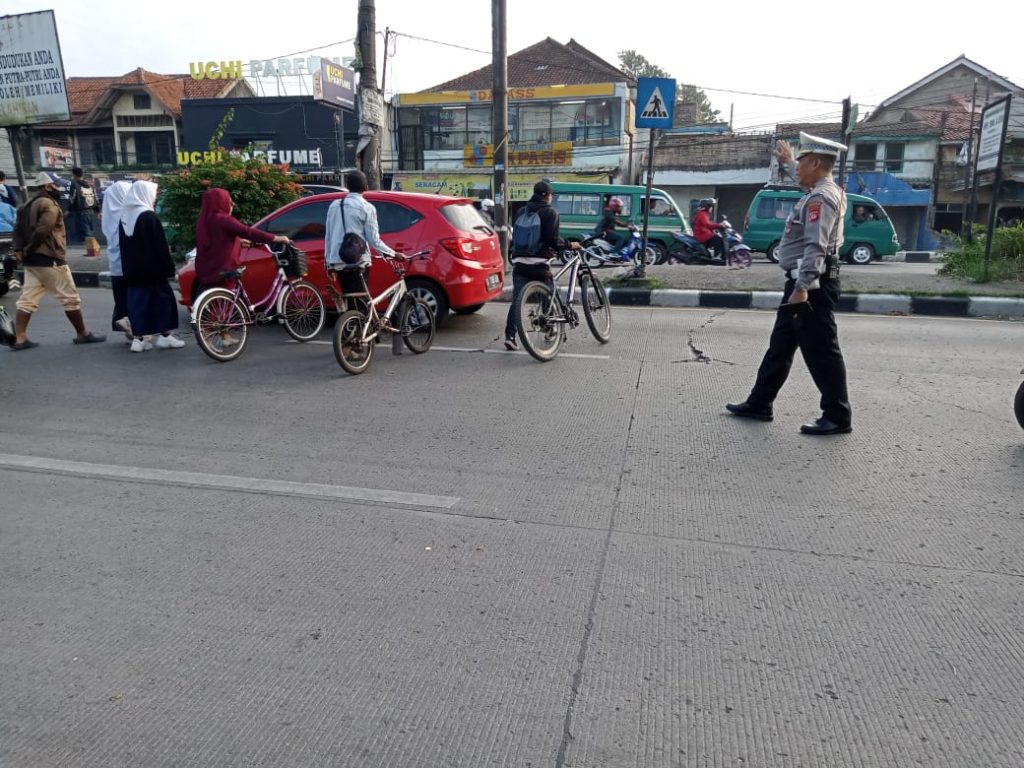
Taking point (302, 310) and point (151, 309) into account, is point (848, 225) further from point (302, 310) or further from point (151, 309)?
point (151, 309)

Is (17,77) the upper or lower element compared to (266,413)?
upper

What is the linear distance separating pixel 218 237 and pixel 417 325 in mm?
2021

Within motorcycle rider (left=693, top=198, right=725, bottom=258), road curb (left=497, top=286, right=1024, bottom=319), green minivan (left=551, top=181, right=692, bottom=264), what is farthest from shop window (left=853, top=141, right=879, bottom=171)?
road curb (left=497, top=286, right=1024, bottom=319)

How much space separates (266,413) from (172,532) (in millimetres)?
2032

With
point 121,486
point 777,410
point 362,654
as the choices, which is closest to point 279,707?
point 362,654

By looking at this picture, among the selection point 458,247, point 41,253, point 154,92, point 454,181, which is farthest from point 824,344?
point 154,92

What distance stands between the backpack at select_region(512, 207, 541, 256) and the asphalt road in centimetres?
168

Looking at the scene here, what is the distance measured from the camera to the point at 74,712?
2.40 meters

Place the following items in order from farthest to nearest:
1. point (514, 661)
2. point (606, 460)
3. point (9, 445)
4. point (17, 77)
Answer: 1. point (17, 77)
2. point (9, 445)
3. point (606, 460)
4. point (514, 661)

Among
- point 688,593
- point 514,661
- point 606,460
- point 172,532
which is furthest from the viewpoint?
point 606,460

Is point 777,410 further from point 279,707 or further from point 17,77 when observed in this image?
point 17,77

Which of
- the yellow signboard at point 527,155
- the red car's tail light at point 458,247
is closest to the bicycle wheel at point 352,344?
the red car's tail light at point 458,247

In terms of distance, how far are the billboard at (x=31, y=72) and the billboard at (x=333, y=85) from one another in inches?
257

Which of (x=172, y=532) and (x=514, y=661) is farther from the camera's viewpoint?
(x=172, y=532)
